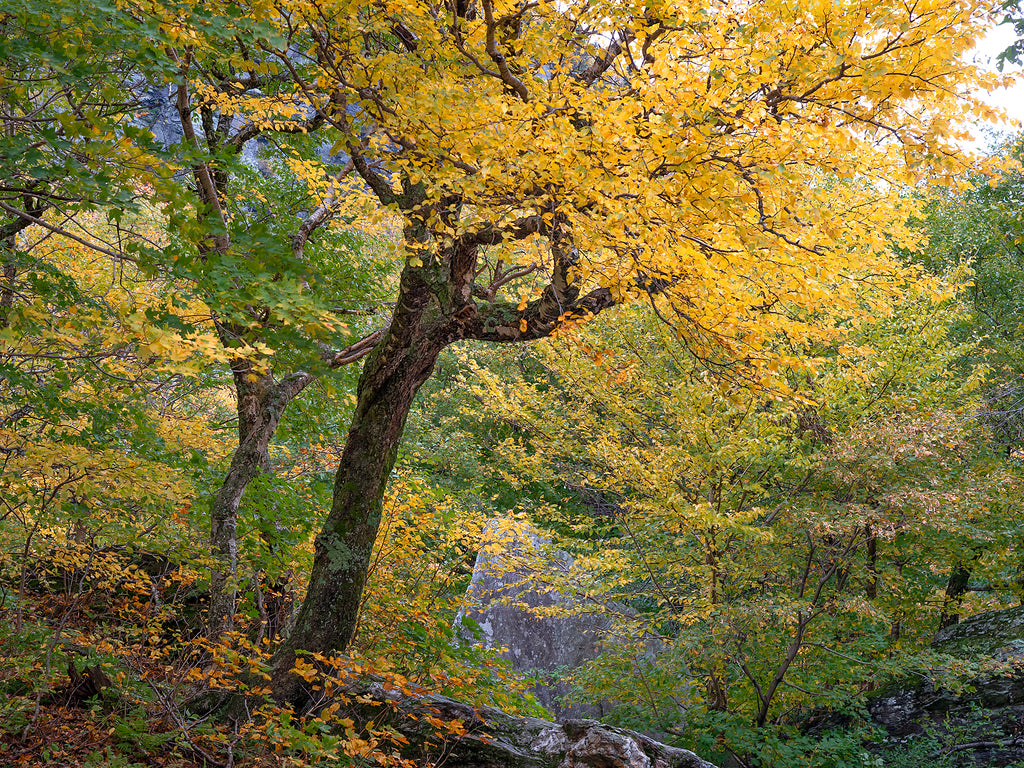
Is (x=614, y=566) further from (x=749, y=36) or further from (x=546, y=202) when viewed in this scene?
(x=749, y=36)

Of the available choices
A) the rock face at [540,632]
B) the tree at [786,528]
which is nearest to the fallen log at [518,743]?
the tree at [786,528]

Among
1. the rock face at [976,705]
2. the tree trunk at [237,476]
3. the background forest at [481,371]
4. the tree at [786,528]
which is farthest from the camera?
the tree at [786,528]

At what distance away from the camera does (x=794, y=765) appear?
6402 millimetres

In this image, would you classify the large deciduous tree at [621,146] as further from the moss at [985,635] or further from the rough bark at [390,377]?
the moss at [985,635]

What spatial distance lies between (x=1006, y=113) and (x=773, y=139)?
1181mm

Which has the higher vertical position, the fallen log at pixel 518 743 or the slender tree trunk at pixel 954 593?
the slender tree trunk at pixel 954 593

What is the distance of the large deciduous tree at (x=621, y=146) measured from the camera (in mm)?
3438

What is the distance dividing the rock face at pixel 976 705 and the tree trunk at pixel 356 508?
5608 millimetres

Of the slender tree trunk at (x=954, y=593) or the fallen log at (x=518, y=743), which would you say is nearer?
the fallen log at (x=518, y=743)

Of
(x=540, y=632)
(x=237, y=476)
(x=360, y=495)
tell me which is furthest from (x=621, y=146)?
(x=540, y=632)

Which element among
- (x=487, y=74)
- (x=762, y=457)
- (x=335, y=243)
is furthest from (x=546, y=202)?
(x=335, y=243)

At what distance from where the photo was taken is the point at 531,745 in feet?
16.6

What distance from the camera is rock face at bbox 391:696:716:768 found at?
4.75 metres

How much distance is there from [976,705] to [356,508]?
20.5ft
